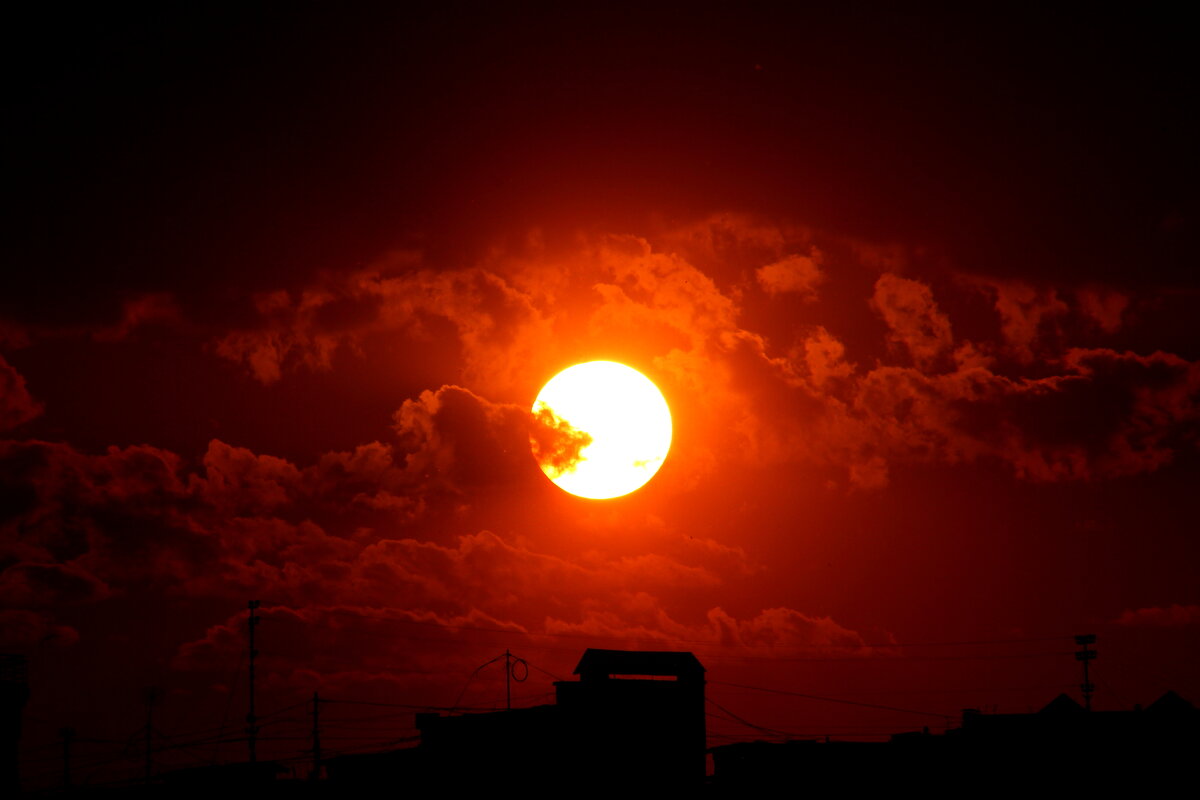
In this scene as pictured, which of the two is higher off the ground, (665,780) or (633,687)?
(633,687)

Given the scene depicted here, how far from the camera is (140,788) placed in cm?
5838

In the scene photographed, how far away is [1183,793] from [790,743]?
63.7 ft

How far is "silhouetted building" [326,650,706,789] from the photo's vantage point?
61.7m

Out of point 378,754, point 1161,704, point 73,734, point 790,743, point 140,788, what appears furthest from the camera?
point 73,734

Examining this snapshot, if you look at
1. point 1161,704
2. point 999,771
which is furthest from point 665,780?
point 1161,704

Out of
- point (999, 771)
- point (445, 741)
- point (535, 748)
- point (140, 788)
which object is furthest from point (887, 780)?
point (140, 788)

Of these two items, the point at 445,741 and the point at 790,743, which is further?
the point at 790,743

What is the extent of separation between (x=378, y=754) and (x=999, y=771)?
31048 millimetres

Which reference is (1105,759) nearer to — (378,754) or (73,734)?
(378,754)

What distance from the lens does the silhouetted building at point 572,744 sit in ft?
202

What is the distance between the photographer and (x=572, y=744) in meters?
63.2

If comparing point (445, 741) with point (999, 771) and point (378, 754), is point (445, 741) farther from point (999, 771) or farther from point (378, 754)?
point (999, 771)

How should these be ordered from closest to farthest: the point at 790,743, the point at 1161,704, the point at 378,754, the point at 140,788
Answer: the point at 140,788 < the point at 378,754 < the point at 790,743 < the point at 1161,704

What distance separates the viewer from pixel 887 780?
63750mm
